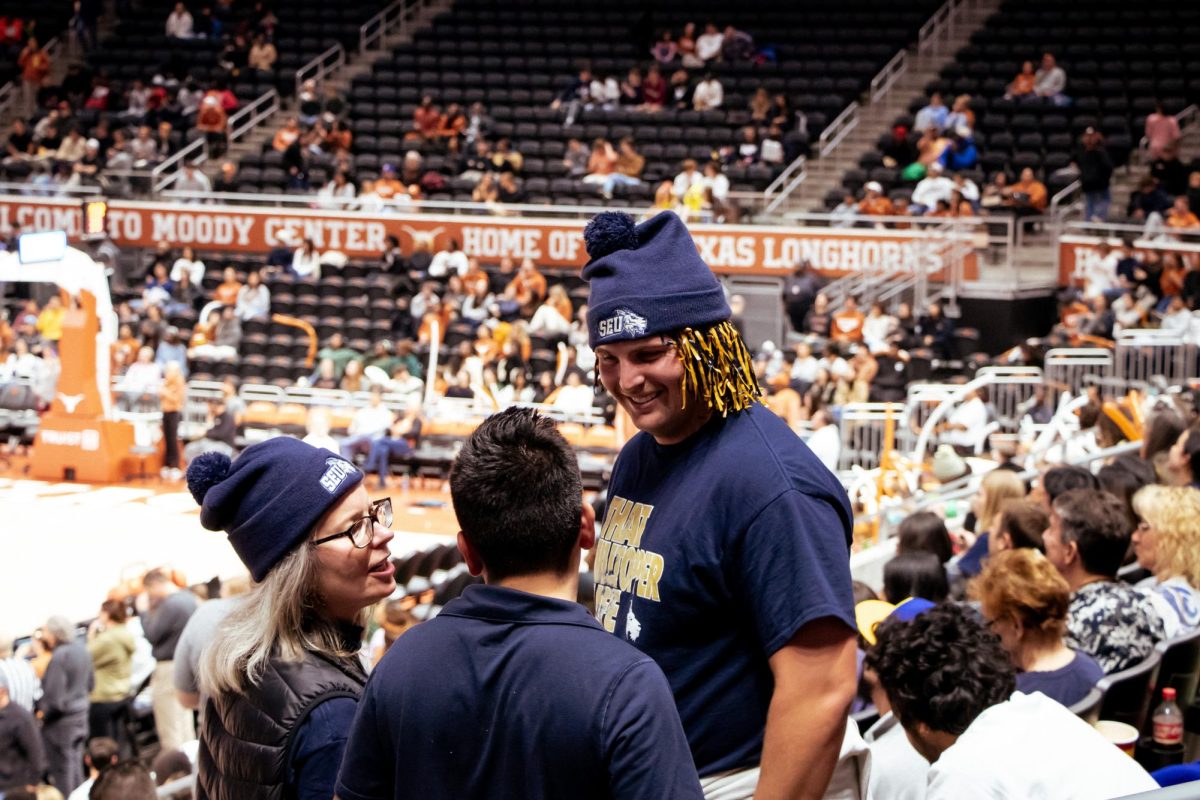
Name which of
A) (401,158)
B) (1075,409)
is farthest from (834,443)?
(401,158)

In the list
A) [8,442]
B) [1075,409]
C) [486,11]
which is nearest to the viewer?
[1075,409]

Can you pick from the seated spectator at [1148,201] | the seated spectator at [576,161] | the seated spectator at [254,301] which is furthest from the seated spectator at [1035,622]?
the seated spectator at [576,161]

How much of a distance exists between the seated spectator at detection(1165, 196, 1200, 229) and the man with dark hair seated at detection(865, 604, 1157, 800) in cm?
1443

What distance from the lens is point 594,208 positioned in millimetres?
19297

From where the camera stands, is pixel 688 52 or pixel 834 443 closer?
pixel 834 443

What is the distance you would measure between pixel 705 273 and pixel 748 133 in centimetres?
1846

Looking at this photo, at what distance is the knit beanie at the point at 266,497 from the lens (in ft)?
7.93

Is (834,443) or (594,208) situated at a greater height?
(594,208)

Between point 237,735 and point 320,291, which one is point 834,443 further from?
point 320,291

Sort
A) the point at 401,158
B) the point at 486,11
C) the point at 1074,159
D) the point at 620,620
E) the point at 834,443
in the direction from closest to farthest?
the point at 620,620 → the point at 834,443 → the point at 1074,159 → the point at 401,158 → the point at 486,11

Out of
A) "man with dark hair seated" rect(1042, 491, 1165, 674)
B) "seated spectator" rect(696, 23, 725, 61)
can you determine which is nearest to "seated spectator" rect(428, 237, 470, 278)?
"seated spectator" rect(696, 23, 725, 61)

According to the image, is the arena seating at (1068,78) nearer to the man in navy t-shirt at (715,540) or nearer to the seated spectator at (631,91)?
the seated spectator at (631,91)

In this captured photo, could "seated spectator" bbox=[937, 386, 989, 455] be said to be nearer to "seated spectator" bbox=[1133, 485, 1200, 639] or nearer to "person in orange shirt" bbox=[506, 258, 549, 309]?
"person in orange shirt" bbox=[506, 258, 549, 309]

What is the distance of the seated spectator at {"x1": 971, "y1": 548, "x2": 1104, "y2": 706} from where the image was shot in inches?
154
